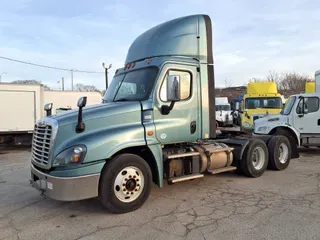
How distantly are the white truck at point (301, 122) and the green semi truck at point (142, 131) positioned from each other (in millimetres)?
4327

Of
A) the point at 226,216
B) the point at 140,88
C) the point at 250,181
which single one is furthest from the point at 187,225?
the point at 250,181

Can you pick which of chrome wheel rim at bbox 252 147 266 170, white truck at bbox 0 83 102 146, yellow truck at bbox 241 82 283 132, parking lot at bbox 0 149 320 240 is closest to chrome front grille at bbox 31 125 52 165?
parking lot at bbox 0 149 320 240

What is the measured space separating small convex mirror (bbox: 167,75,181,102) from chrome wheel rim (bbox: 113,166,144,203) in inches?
54.4

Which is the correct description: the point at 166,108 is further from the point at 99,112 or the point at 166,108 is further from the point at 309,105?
the point at 309,105

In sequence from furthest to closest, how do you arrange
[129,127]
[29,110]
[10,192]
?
[29,110] → [10,192] → [129,127]

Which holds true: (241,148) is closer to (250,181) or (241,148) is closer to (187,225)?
(250,181)

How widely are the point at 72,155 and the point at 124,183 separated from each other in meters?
0.99

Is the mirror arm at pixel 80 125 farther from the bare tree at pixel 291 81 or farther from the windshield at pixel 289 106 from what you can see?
the bare tree at pixel 291 81

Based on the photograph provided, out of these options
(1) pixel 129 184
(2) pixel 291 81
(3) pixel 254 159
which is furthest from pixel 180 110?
(2) pixel 291 81

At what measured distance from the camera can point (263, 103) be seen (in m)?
16.2

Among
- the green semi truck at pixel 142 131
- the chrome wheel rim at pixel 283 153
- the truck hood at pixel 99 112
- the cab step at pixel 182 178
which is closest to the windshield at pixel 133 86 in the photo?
the green semi truck at pixel 142 131

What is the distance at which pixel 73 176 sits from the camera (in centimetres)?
461

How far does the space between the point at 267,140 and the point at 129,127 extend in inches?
191

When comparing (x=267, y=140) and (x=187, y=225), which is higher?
(x=267, y=140)
